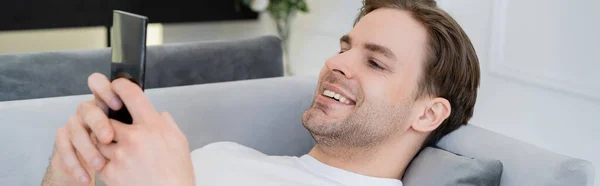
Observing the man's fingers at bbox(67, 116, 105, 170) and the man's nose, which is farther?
the man's nose

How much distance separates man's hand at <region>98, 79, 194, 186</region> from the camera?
909mm

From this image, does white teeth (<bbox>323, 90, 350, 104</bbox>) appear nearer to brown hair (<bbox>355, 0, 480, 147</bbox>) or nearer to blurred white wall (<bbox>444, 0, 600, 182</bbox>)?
brown hair (<bbox>355, 0, 480, 147</bbox>)

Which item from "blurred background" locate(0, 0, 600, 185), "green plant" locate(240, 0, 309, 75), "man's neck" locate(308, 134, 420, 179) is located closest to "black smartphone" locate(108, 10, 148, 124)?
"man's neck" locate(308, 134, 420, 179)

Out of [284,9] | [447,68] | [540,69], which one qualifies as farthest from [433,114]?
[284,9]

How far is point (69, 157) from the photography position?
100 centimetres

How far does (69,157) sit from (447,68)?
1.00 m

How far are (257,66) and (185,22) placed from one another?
1.87 meters

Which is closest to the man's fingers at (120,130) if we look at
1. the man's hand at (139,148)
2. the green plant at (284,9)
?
the man's hand at (139,148)

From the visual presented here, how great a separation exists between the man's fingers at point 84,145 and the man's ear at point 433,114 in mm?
953

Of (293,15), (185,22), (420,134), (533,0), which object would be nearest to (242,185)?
(420,134)

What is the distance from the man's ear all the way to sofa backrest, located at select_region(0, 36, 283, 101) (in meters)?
1.07

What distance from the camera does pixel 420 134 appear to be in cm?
177

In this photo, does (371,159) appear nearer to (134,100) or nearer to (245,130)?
(245,130)

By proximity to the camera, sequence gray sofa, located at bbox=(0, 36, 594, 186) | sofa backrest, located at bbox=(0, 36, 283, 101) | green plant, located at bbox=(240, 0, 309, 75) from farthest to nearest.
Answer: green plant, located at bbox=(240, 0, 309, 75) → sofa backrest, located at bbox=(0, 36, 283, 101) → gray sofa, located at bbox=(0, 36, 594, 186)
